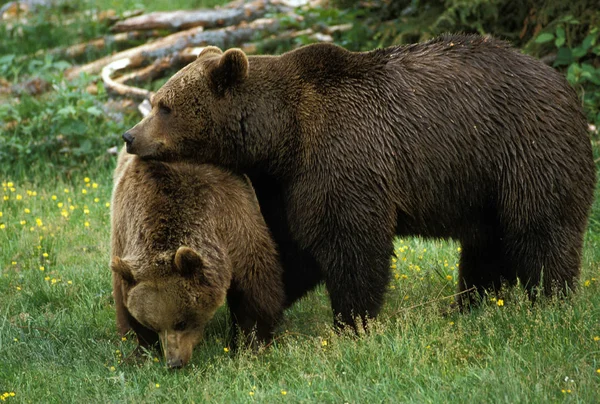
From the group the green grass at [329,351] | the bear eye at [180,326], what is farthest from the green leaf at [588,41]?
the bear eye at [180,326]

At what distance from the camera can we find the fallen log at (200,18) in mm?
13906

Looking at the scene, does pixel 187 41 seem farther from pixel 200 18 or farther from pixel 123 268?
pixel 123 268

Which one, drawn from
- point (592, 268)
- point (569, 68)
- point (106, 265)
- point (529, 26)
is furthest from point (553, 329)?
point (529, 26)

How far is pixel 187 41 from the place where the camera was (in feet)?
43.3

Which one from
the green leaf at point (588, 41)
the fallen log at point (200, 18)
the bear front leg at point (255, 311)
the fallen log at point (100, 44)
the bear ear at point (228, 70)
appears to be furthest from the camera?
the fallen log at point (100, 44)

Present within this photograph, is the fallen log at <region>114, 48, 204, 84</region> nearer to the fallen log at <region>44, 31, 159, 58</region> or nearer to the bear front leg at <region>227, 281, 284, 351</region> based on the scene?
the fallen log at <region>44, 31, 159, 58</region>

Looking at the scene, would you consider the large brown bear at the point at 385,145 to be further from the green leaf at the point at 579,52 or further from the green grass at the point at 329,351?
the green leaf at the point at 579,52

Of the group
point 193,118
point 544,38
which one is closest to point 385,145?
point 193,118

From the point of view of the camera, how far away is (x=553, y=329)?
5.76m

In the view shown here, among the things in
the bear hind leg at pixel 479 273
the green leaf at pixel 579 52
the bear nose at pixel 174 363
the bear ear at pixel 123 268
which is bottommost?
the bear hind leg at pixel 479 273

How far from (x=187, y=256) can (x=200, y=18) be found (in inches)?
345

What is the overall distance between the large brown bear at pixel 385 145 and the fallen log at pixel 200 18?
25.5 ft

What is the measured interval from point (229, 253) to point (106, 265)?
2.19 meters

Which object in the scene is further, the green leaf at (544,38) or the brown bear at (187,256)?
the green leaf at (544,38)
